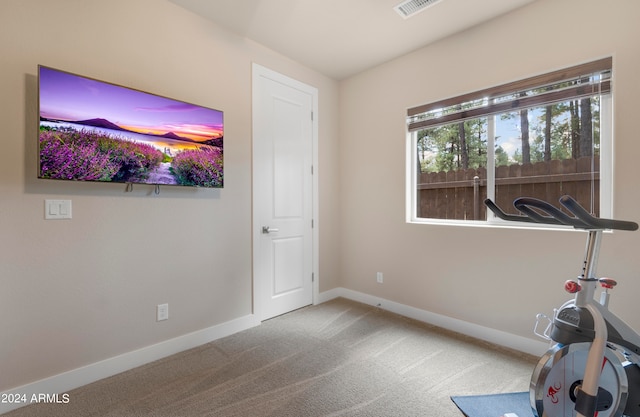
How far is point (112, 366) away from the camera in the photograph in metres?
2.08

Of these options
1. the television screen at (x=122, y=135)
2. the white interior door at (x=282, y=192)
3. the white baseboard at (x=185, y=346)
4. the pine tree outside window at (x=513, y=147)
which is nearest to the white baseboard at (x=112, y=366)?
the white baseboard at (x=185, y=346)

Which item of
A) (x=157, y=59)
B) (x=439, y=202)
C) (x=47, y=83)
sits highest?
(x=157, y=59)

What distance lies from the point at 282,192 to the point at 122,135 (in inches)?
60.5

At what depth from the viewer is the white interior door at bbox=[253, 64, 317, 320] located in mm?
2975

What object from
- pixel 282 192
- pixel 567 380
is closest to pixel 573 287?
pixel 567 380

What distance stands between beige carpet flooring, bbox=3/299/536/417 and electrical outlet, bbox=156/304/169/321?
0.31m

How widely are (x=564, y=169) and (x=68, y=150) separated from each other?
3424 millimetres

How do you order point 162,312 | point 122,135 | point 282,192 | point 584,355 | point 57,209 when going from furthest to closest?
point 282,192
point 162,312
point 122,135
point 57,209
point 584,355

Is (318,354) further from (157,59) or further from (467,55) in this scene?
(467,55)

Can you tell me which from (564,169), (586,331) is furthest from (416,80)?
(586,331)

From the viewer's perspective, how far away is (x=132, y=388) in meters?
1.95

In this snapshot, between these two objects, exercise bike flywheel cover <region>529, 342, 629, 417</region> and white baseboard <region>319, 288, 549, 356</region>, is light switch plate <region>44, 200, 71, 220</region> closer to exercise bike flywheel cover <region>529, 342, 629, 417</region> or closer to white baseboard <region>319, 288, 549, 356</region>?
white baseboard <region>319, 288, 549, 356</region>

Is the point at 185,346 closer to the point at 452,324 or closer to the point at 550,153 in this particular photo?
the point at 452,324

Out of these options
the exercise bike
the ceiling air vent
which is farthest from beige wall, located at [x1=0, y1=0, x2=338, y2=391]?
the exercise bike
